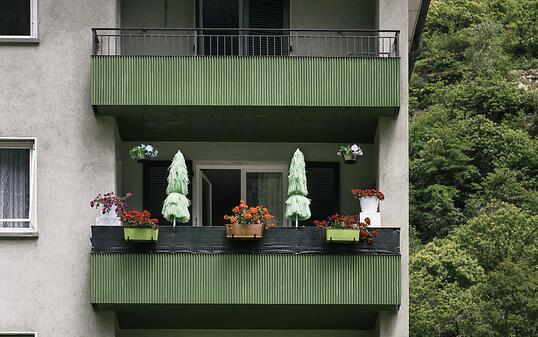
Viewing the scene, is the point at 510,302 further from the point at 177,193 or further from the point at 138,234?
the point at 138,234

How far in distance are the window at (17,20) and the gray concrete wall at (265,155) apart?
3.49 m

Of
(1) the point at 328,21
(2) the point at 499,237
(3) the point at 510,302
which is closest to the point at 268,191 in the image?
(1) the point at 328,21

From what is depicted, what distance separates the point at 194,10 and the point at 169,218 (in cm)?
510

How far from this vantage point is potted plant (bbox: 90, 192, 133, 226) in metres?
20.2

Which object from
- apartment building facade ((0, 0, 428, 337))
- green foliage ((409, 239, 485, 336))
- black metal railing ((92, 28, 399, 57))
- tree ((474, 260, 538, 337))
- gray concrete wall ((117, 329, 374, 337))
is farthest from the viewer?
green foliage ((409, 239, 485, 336))

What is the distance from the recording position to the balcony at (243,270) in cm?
2019

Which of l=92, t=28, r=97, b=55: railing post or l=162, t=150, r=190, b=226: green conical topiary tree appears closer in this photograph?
l=162, t=150, r=190, b=226: green conical topiary tree

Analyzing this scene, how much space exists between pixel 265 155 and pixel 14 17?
235 inches

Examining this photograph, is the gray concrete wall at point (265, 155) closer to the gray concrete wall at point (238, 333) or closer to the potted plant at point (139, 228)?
the gray concrete wall at point (238, 333)

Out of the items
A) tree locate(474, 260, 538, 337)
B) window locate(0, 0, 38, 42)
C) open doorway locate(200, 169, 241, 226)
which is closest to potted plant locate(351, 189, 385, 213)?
open doorway locate(200, 169, 241, 226)

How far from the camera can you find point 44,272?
67.0 ft

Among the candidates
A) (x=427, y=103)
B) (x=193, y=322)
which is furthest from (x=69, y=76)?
(x=427, y=103)

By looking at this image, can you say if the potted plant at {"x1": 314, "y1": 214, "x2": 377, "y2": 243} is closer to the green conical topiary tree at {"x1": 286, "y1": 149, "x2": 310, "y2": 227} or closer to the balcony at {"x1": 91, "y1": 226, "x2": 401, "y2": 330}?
the balcony at {"x1": 91, "y1": 226, "x2": 401, "y2": 330}

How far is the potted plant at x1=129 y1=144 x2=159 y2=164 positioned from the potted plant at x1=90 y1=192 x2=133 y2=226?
97 centimetres
